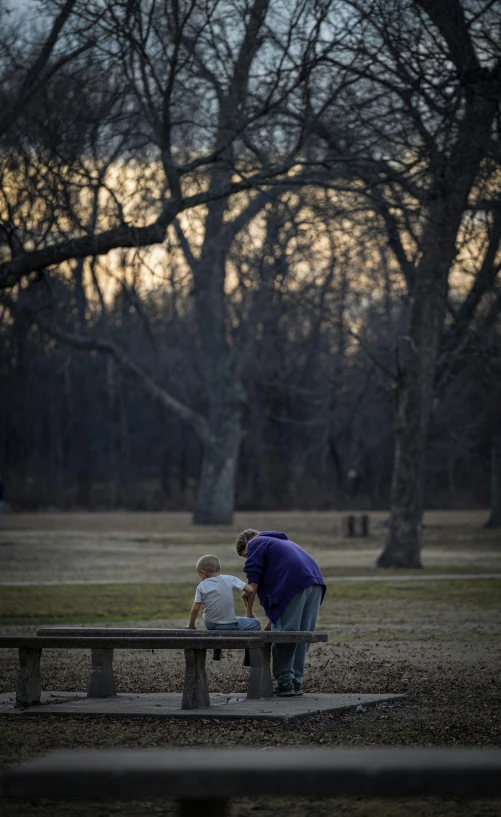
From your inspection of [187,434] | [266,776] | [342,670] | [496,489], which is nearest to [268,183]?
[342,670]

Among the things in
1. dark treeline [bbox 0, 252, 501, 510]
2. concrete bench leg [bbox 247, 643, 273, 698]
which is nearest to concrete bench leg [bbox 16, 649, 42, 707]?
concrete bench leg [bbox 247, 643, 273, 698]

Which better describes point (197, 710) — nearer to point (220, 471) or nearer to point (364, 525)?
point (364, 525)

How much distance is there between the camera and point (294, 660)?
33.2 feet

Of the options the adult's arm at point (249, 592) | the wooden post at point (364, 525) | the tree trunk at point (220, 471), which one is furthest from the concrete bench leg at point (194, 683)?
the tree trunk at point (220, 471)

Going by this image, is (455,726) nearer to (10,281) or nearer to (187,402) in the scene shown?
(10,281)

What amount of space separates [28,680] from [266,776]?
6.26m

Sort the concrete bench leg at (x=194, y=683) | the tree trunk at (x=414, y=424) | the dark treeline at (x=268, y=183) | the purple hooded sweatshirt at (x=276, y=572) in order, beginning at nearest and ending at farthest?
the concrete bench leg at (x=194, y=683)
the purple hooded sweatshirt at (x=276, y=572)
the dark treeline at (x=268, y=183)
the tree trunk at (x=414, y=424)

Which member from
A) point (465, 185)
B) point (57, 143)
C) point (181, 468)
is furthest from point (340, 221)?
point (181, 468)

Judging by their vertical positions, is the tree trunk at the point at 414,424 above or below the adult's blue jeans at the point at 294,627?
above

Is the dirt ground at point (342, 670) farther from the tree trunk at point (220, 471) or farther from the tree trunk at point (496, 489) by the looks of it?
the tree trunk at point (220, 471)

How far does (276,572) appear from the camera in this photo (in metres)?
9.93

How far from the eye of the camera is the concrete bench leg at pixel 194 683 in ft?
29.8

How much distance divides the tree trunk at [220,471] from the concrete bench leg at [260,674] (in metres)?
41.3

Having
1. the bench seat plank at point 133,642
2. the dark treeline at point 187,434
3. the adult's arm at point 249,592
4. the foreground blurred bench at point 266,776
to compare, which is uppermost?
the dark treeline at point 187,434
